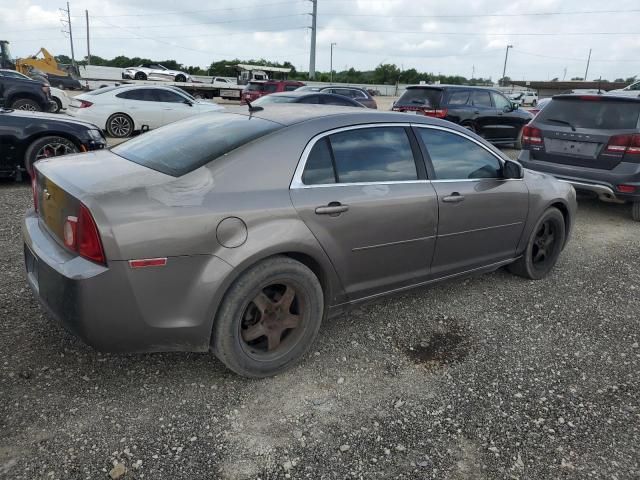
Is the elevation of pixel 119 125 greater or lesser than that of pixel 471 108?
lesser

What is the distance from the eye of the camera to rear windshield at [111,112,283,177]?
286 cm

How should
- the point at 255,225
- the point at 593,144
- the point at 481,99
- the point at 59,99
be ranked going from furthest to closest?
the point at 59,99
the point at 481,99
the point at 593,144
the point at 255,225

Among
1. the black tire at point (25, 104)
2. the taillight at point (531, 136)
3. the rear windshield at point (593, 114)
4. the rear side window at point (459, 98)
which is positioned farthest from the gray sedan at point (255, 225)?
the black tire at point (25, 104)

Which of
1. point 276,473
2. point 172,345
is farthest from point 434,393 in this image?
point 172,345

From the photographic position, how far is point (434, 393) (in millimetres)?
2910

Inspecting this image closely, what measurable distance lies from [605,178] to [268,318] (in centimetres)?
521

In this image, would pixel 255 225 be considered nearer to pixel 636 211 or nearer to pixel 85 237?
pixel 85 237

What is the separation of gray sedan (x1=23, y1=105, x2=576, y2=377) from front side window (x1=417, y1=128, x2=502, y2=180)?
1cm

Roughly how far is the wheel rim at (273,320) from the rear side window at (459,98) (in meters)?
9.41

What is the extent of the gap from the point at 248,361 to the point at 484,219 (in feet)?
6.96

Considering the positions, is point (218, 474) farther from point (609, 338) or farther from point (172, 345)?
point (609, 338)

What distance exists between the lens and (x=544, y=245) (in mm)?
4711

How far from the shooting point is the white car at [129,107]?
468 inches

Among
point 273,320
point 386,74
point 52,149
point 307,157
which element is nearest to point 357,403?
point 273,320
